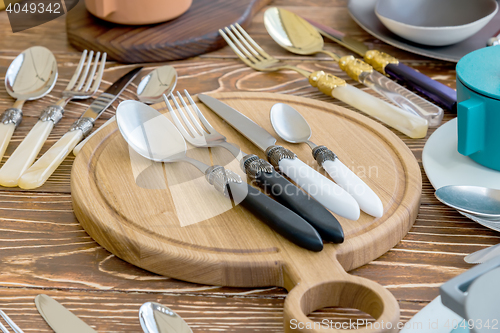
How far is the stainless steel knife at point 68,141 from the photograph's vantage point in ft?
1.99

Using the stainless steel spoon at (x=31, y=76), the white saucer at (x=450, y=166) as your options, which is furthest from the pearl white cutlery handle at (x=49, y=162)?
the white saucer at (x=450, y=166)

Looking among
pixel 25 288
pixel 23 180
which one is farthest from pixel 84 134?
pixel 25 288

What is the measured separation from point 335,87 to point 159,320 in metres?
0.48

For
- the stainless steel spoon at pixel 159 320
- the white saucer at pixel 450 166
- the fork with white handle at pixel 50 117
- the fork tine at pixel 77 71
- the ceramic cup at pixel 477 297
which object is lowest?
the white saucer at pixel 450 166

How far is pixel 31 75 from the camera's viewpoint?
81 centimetres

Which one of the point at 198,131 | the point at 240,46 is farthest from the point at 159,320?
the point at 240,46

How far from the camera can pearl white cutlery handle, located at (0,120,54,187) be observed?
0.61 m

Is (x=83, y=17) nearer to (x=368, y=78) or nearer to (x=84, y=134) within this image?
(x=84, y=134)

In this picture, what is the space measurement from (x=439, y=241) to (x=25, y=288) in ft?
1.43

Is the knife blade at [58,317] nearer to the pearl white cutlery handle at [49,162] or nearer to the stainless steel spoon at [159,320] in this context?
the stainless steel spoon at [159,320]

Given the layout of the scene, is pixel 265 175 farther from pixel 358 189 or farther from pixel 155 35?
pixel 155 35

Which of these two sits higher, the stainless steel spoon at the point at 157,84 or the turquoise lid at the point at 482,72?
the turquoise lid at the point at 482,72

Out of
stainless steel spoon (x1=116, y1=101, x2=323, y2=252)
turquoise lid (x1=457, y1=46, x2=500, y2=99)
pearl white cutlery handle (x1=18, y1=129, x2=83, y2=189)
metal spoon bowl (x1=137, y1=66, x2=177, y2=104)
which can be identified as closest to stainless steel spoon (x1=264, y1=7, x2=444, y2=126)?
turquoise lid (x1=457, y1=46, x2=500, y2=99)

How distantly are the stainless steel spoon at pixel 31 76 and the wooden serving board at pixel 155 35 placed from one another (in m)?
0.10
